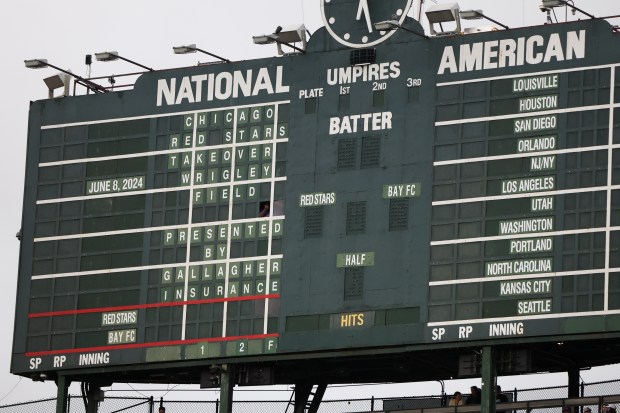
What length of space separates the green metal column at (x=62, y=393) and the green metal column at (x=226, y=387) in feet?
9.91

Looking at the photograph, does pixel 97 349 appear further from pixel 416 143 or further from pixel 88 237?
pixel 416 143

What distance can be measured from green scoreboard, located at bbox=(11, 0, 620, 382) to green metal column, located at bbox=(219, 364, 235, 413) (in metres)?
0.46

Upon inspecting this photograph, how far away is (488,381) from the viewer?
1443 inches

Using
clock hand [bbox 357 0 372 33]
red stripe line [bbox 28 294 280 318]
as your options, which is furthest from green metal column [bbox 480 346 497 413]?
clock hand [bbox 357 0 372 33]

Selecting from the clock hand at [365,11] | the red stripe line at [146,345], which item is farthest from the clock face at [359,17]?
the red stripe line at [146,345]

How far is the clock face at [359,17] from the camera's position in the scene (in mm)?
37969

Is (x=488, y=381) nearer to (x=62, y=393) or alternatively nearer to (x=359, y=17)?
(x=359, y=17)

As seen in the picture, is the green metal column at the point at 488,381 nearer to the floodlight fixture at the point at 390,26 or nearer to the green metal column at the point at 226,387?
the green metal column at the point at 226,387

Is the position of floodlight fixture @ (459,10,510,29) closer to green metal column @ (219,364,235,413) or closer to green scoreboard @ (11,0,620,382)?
green scoreboard @ (11,0,620,382)

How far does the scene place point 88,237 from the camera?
3972 cm

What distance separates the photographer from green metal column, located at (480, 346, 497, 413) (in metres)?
36.5

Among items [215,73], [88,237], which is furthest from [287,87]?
[88,237]

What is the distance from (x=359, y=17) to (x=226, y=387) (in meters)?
6.47

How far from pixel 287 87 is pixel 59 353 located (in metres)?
5.99
